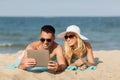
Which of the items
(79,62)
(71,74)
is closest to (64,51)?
(79,62)

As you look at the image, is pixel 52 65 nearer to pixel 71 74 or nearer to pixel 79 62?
pixel 71 74

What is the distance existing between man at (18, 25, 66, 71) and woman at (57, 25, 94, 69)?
0.21m

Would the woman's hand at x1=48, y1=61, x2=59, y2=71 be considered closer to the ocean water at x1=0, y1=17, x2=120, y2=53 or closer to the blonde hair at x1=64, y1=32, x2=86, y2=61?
the blonde hair at x1=64, y1=32, x2=86, y2=61

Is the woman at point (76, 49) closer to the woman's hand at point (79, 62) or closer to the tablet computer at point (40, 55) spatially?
the woman's hand at point (79, 62)

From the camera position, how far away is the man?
637 cm

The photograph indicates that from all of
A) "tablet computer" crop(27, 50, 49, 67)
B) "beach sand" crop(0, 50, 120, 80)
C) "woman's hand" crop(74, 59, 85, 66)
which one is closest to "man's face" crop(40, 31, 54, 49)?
"tablet computer" crop(27, 50, 49, 67)

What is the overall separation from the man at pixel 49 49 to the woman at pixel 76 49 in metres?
0.21

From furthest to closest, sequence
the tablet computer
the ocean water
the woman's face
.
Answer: the ocean water
the woman's face
the tablet computer

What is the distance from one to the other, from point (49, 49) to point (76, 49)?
0.49m

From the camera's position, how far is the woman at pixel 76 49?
6.77m

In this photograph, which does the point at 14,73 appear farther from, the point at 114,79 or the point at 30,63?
the point at 114,79

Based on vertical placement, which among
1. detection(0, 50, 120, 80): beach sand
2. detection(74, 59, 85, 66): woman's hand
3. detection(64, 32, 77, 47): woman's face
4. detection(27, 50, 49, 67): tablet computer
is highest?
detection(64, 32, 77, 47): woman's face

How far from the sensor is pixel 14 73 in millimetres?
6340

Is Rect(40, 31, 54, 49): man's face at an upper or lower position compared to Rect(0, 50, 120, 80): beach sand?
upper
